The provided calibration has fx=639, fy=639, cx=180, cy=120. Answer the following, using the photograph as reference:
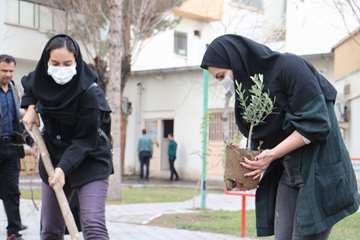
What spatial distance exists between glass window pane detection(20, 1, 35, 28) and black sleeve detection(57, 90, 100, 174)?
19288mm

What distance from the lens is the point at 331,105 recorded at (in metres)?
3.44

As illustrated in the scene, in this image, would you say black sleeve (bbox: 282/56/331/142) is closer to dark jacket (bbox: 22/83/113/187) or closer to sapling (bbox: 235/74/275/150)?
sapling (bbox: 235/74/275/150)

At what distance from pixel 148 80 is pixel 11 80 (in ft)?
57.7

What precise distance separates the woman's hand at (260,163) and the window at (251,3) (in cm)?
2407

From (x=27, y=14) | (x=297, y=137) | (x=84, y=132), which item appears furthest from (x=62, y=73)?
(x=27, y=14)

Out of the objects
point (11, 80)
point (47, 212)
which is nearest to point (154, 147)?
point (11, 80)

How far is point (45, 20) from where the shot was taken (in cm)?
2298

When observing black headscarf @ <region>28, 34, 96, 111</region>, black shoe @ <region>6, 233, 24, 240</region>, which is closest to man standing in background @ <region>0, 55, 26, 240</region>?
black shoe @ <region>6, 233, 24, 240</region>

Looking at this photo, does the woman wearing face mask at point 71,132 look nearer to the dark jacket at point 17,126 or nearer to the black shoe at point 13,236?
the black shoe at point 13,236

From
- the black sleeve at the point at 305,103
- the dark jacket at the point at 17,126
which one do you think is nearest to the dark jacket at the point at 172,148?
the dark jacket at the point at 17,126

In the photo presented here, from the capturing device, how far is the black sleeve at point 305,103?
3234mm

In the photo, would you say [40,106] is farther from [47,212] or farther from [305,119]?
[305,119]

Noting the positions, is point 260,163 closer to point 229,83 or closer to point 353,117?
point 229,83

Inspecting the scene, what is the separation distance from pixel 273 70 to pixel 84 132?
1322 mm
